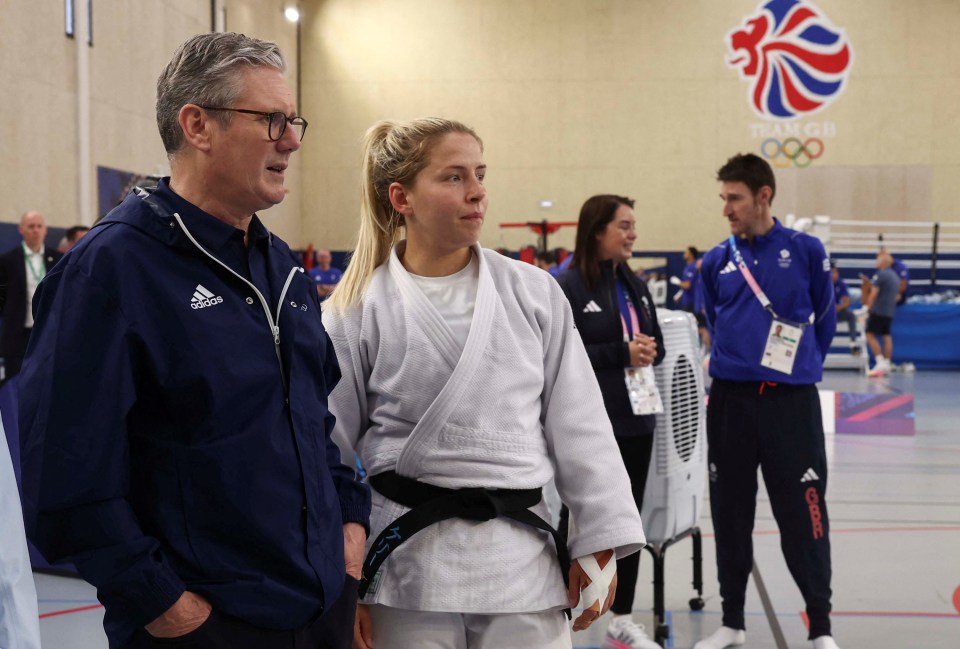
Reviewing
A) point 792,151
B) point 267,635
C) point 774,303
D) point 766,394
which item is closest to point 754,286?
point 774,303

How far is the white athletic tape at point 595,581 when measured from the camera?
6.55 ft

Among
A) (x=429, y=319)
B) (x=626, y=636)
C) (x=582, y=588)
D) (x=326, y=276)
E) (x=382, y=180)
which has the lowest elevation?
(x=626, y=636)

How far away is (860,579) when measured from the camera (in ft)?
16.4

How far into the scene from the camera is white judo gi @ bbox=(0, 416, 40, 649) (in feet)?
4.01

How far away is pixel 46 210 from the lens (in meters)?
11.2

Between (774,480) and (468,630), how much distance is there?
7.46 feet

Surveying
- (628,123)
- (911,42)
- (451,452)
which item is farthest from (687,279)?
(451,452)

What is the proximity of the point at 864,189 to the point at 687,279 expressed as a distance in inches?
267

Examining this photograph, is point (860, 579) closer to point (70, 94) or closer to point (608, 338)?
point (608, 338)

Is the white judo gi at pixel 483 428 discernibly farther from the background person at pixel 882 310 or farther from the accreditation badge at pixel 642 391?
the background person at pixel 882 310

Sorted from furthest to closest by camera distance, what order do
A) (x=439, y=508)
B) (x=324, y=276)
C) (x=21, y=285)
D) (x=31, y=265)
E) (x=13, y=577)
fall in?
(x=324, y=276) < (x=31, y=265) < (x=21, y=285) < (x=439, y=508) < (x=13, y=577)

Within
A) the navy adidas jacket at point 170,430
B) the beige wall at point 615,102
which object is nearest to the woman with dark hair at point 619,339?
the navy adidas jacket at point 170,430

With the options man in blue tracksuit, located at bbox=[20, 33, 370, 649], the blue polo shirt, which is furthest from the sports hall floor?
the blue polo shirt

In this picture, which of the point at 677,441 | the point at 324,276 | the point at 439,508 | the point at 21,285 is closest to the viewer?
the point at 439,508
